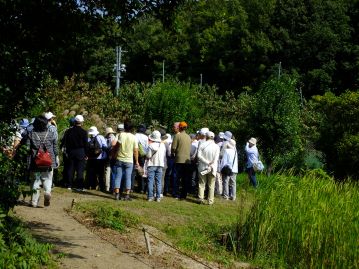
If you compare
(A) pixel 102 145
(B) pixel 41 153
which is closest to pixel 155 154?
(A) pixel 102 145

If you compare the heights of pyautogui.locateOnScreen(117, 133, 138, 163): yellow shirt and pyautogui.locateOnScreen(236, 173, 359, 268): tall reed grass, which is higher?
pyautogui.locateOnScreen(117, 133, 138, 163): yellow shirt

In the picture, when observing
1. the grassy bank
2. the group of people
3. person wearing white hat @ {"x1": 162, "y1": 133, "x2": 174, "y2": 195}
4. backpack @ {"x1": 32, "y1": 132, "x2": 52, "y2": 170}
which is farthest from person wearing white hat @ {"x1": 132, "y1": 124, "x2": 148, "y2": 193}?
backpack @ {"x1": 32, "y1": 132, "x2": 52, "y2": 170}

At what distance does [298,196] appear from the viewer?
10.1 meters

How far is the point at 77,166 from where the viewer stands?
1388 centimetres

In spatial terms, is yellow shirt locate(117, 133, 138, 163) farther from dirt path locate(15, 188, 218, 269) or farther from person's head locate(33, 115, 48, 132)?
person's head locate(33, 115, 48, 132)

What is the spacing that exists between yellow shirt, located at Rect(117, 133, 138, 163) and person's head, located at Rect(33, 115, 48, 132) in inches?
97.6

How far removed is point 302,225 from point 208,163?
426 cm

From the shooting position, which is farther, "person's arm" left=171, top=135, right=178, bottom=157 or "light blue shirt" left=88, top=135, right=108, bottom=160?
"light blue shirt" left=88, top=135, right=108, bottom=160

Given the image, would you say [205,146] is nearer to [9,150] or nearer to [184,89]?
[9,150]

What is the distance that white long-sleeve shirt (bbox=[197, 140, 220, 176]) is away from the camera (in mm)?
13672

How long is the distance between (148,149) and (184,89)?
1638 cm

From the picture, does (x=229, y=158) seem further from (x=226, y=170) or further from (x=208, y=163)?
(x=208, y=163)

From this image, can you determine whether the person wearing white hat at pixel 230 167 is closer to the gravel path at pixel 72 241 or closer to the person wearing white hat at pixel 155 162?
the person wearing white hat at pixel 155 162

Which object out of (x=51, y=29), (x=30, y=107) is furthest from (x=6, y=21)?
(x=30, y=107)
